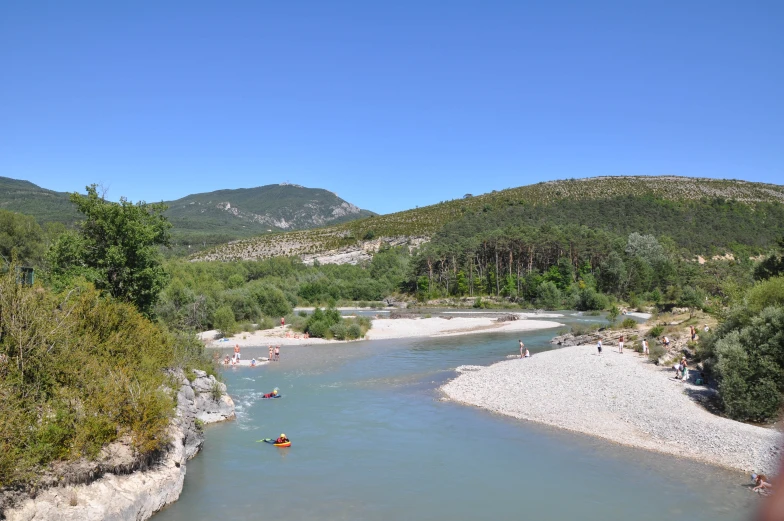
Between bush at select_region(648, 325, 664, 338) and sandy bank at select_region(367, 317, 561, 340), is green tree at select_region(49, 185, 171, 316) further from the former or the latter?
bush at select_region(648, 325, 664, 338)

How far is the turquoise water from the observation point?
15508 mm

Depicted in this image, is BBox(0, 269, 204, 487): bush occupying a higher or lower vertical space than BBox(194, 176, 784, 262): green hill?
lower

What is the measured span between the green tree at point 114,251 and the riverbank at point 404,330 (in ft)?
60.1

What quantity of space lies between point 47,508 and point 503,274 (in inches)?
3310

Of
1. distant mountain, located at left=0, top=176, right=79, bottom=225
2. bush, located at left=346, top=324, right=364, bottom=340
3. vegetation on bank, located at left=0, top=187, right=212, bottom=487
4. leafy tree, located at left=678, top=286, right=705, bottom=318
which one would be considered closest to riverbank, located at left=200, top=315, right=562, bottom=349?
bush, located at left=346, top=324, right=364, bottom=340

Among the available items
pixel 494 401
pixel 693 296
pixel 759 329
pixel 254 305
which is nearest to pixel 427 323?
pixel 254 305

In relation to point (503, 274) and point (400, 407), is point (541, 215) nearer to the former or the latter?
point (503, 274)

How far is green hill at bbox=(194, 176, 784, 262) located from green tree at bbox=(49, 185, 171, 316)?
91735 mm

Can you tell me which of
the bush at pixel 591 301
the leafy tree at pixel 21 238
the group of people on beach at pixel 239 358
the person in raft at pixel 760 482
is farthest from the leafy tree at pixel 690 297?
the leafy tree at pixel 21 238

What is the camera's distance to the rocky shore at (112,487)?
1243cm

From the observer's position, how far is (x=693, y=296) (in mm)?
63281

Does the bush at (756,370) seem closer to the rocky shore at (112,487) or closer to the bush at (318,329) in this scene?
the rocky shore at (112,487)

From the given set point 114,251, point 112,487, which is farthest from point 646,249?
point 112,487

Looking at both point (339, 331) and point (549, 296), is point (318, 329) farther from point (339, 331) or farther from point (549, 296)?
point (549, 296)
